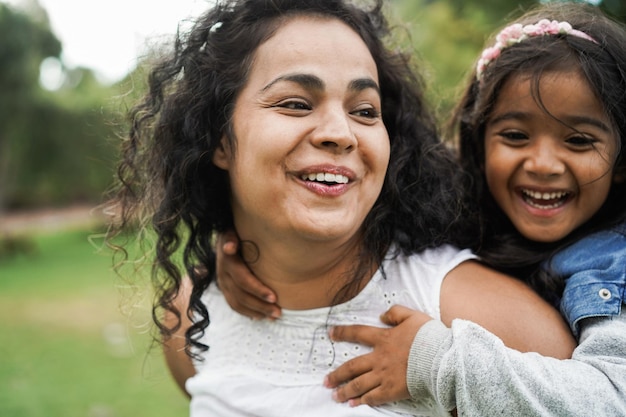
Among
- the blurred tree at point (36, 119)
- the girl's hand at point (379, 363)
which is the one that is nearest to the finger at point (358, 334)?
the girl's hand at point (379, 363)

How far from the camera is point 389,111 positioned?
253 cm

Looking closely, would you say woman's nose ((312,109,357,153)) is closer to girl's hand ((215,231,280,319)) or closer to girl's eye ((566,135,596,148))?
girl's hand ((215,231,280,319))

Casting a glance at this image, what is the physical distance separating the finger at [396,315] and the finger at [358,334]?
1.6 inches

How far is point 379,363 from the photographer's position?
204 centimetres

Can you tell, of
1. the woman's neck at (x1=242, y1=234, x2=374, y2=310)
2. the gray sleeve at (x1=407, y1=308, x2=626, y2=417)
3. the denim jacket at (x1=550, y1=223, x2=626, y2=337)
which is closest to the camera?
the gray sleeve at (x1=407, y1=308, x2=626, y2=417)

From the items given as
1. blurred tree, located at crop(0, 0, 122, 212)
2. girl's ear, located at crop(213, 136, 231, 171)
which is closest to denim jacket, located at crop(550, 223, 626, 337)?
girl's ear, located at crop(213, 136, 231, 171)

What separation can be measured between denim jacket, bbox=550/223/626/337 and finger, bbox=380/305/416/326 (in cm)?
47

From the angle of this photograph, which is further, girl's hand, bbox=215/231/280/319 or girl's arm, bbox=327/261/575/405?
girl's hand, bbox=215/231/280/319

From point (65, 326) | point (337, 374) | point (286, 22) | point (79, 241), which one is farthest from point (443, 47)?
point (79, 241)

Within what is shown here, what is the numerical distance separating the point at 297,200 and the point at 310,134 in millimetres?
203

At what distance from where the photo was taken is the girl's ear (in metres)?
2.29

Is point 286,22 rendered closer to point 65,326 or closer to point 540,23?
point 540,23

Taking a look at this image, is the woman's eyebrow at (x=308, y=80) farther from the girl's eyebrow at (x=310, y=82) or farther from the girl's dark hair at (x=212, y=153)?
the girl's dark hair at (x=212, y=153)

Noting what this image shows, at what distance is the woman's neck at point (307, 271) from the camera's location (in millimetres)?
2217
